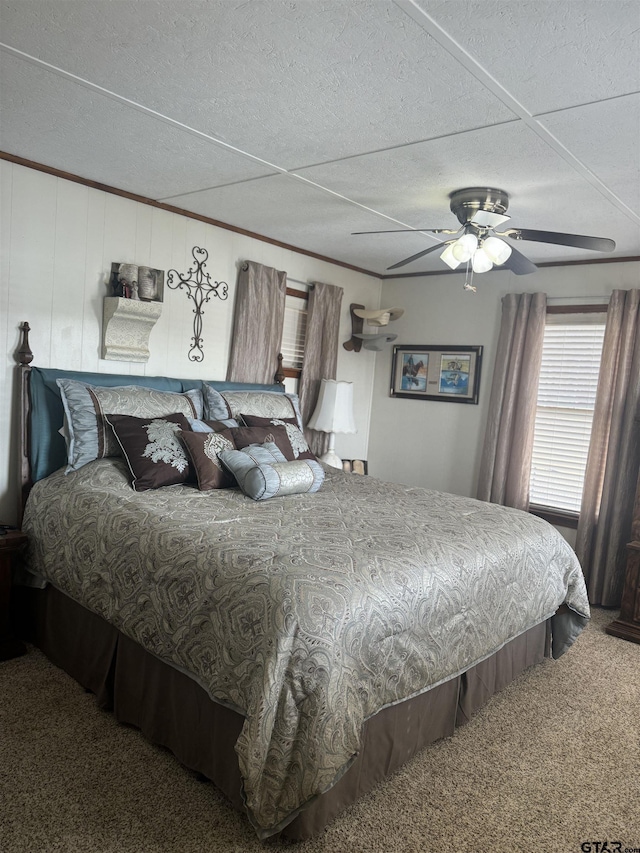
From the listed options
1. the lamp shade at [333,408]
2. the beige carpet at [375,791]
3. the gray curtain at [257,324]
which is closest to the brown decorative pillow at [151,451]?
the beige carpet at [375,791]

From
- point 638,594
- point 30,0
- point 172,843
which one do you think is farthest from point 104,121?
point 638,594

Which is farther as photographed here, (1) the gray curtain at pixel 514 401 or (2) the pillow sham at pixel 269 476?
(1) the gray curtain at pixel 514 401

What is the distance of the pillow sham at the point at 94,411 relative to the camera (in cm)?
315

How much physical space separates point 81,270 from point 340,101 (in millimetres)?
1937

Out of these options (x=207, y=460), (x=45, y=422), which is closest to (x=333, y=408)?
(x=207, y=460)

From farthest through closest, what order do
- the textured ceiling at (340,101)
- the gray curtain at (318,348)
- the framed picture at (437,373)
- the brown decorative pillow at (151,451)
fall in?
the framed picture at (437,373)
the gray curtain at (318,348)
the brown decorative pillow at (151,451)
the textured ceiling at (340,101)

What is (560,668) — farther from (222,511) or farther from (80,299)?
(80,299)

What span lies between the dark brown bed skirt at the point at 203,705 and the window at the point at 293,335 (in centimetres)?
255

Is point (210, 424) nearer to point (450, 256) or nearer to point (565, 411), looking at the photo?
point (450, 256)

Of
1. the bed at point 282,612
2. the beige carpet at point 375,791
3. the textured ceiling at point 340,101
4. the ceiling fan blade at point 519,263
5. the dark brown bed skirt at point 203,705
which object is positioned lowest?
the beige carpet at point 375,791

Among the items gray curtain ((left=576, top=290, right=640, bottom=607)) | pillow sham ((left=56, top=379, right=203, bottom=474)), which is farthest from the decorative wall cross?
gray curtain ((left=576, top=290, right=640, bottom=607))

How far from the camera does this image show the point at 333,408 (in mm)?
4969

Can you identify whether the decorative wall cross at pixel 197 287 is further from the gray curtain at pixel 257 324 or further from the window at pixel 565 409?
the window at pixel 565 409

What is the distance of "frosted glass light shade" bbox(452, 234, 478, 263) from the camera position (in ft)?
9.98
